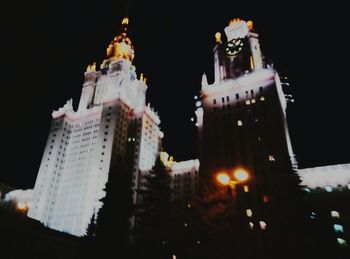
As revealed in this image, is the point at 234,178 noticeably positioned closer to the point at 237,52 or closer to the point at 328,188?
the point at 328,188

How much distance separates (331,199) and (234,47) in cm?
5017

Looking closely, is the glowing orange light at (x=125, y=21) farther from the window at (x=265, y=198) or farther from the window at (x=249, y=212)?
the window at (x=249, y=212)

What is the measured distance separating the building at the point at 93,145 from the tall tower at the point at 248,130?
105 feet

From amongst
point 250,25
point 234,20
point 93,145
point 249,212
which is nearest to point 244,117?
point 249,212

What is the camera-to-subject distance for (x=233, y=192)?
1678 cm

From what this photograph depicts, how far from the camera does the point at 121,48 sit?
149 metres

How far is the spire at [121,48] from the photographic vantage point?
14750 cm

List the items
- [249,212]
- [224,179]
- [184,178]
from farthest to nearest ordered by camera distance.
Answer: [184,178], [249,212], [224,179]

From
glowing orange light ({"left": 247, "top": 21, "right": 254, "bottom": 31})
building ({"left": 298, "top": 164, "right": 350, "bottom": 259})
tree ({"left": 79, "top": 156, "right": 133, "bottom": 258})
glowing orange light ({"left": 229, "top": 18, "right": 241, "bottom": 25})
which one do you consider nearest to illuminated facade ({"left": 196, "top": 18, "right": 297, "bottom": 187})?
glowing orange light ({"left": 247, "top": 21, "right": 254, "bottom": 31})

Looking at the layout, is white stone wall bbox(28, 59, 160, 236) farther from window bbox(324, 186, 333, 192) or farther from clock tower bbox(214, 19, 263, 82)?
window bbox(324, 186, 333, 192)

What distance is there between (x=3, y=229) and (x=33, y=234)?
1571cm

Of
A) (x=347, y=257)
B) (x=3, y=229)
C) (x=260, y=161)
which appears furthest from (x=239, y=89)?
(x=3, y=229)

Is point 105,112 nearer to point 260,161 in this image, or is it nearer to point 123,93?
point 123,93

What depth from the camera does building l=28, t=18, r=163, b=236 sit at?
4016 inches
